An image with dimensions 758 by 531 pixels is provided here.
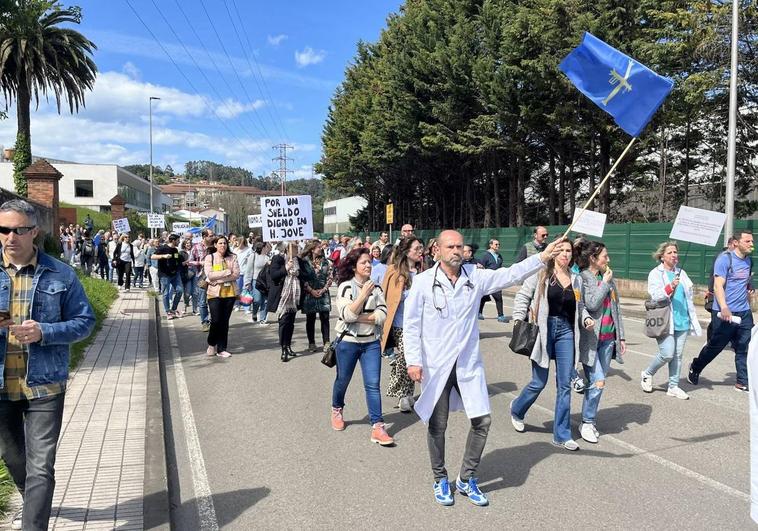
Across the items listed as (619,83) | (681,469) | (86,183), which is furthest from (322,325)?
(86,183)

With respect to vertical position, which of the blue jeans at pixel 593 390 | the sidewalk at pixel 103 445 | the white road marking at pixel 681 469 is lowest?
the white road marking at pixel 681 469

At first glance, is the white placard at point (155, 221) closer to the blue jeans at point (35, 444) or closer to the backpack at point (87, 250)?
the backpack at point (87, 250)

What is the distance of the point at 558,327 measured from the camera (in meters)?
5.53

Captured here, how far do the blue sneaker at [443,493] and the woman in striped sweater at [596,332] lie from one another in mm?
1863

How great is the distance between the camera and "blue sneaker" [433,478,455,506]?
439cm

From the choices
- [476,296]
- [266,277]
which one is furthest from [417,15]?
[476,296]

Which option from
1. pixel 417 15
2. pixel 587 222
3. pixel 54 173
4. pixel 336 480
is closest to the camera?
pixel 336 480

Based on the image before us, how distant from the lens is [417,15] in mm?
28531

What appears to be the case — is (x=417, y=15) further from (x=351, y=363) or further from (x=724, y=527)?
(x=724, y=527)

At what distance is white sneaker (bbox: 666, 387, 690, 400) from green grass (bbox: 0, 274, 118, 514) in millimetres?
6618

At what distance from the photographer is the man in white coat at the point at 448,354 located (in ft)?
14.4

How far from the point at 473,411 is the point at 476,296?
794 mm

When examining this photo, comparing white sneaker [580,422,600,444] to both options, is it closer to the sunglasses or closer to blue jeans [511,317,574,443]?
blue jeans [511,317,574,443]

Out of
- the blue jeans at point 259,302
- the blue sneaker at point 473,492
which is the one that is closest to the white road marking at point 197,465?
the blue sneaker at point 473,492
